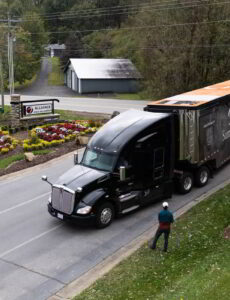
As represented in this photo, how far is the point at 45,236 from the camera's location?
11930 millimetres

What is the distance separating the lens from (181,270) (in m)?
9.02

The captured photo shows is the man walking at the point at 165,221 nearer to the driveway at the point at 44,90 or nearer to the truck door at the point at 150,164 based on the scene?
the truck door at the point at 150,164

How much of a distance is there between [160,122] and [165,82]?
98.2 ft

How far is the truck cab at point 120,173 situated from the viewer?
12008 millimetres

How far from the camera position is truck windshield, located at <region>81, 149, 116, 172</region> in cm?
1270

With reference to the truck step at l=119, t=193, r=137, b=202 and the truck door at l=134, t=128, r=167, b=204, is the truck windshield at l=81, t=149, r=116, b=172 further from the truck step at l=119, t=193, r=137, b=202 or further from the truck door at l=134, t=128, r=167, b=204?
the truck step at l=119, t=193, r=137, b=202

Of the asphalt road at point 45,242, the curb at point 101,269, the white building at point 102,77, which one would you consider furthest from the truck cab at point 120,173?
the white building at point 102,77

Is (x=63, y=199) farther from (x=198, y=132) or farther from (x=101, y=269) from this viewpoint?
(x=198, y=132)

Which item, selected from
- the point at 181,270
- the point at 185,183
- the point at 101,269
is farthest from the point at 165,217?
the point at 185,183

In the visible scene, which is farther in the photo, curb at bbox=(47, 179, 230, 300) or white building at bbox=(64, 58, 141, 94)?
white building at bbox=(64, 58, 141, 94)

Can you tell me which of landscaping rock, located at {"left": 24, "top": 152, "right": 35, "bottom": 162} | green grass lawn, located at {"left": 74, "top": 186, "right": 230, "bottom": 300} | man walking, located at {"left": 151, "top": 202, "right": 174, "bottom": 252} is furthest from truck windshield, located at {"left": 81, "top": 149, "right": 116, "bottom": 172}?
landscaping rock, located at {"left": 24, "top": 152, "right": 35, "bottom": 162}

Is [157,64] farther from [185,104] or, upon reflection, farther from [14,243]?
[14,243]

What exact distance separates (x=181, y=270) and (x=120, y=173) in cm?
389

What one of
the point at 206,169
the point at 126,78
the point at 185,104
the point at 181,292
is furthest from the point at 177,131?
the point at 126,78
